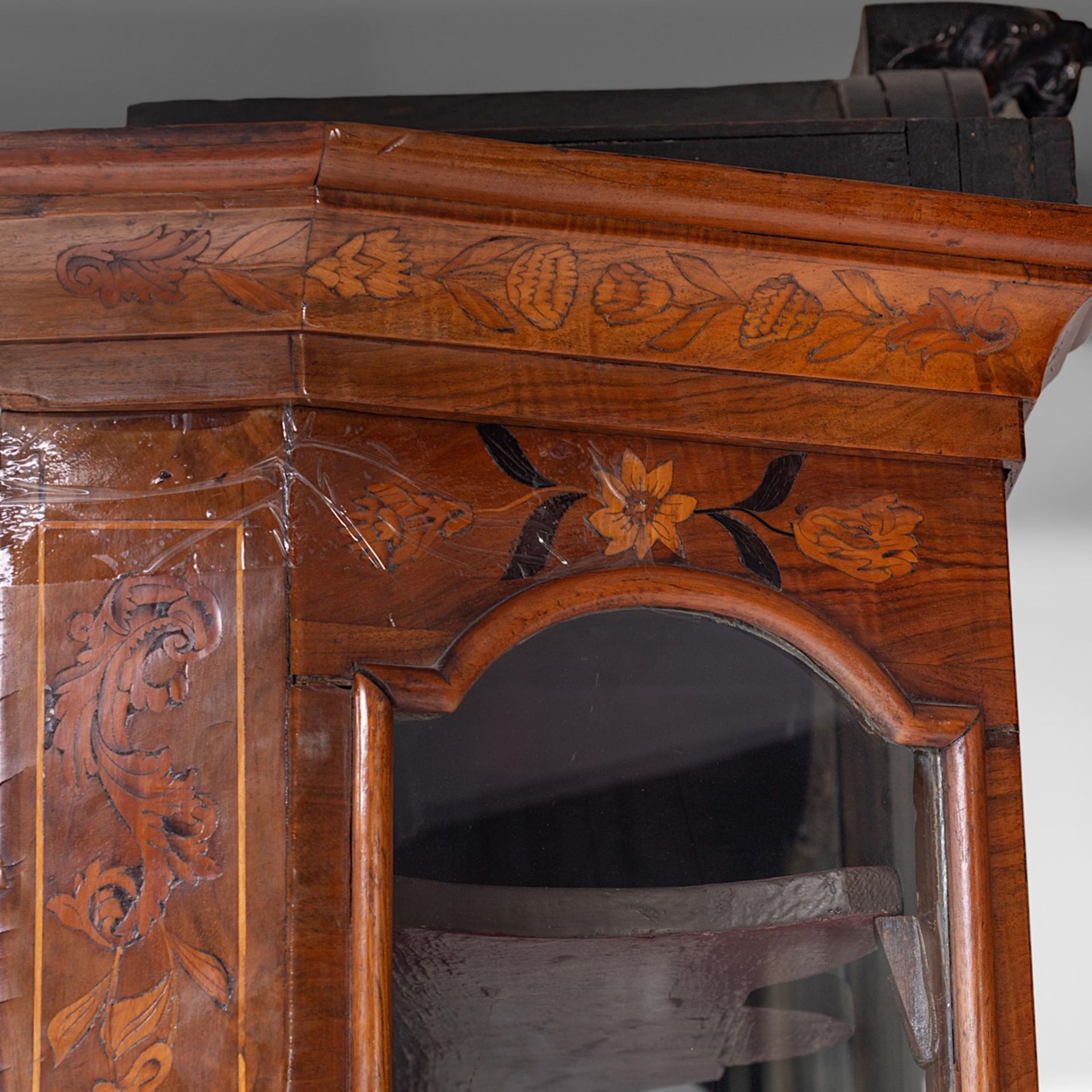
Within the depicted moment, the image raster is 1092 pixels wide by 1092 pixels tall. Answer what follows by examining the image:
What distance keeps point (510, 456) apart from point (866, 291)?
0.64 ft

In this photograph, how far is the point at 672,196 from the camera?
25.4 inches

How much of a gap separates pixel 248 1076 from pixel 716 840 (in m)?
0.25

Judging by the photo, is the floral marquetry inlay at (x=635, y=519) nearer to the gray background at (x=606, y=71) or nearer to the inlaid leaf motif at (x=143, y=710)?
the inlaid leaf motif at (x=143, y=710)

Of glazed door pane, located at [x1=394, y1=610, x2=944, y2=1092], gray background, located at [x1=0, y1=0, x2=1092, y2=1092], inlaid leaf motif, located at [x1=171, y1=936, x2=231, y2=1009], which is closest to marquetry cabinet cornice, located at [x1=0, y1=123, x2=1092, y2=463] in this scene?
glazed door pane, located at [x1=394, y1=610, x2=944, y2=1092]

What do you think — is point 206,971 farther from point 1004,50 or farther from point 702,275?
point 1004,50

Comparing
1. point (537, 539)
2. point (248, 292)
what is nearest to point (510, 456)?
point (537, 539)

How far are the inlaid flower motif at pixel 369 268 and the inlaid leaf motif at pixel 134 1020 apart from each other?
12.7 inches

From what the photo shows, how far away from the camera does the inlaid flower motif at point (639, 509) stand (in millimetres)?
704

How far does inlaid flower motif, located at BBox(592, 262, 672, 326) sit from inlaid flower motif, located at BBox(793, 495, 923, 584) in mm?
136

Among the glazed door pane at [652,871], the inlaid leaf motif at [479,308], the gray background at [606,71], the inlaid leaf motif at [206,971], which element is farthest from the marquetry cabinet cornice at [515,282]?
the gray background at [606,71]

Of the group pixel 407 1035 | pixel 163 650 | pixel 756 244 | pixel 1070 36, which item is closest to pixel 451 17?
pixel 1070 36

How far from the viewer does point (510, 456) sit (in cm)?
70

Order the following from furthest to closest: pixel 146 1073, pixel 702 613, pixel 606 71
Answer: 1. pixel 606 71
2. pixel 702 613
3. pixel 146 1073

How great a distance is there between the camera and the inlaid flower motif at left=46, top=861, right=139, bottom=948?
0.62 m
